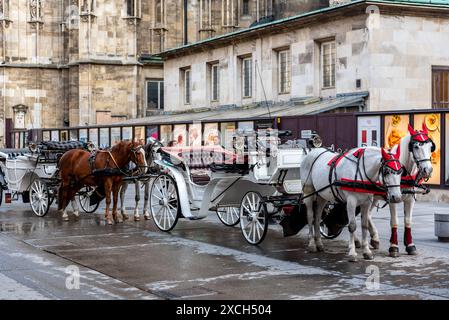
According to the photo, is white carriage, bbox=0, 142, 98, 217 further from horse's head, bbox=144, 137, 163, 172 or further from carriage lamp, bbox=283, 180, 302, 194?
carriage lamp, bbox=283, 180, 302, 194

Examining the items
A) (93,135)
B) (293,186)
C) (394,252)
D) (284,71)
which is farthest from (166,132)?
(394,252)

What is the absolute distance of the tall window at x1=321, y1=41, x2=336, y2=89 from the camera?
26.7 meters

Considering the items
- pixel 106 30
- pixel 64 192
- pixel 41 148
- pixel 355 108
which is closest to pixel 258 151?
pixel 64 192

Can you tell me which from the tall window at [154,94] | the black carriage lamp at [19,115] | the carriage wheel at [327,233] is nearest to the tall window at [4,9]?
the black carriage lamp at [19,115]

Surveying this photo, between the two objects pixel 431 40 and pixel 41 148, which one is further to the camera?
pixel 431 40

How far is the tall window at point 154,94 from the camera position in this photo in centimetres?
4838

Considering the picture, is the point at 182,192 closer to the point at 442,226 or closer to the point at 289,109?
the point at 442,226

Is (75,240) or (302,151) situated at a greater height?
(302,151)

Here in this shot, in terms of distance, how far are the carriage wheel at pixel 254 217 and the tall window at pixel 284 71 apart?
53.0 ft

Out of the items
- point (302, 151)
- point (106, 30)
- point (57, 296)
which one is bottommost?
point (57, 296)

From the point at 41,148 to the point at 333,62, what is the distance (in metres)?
11.3

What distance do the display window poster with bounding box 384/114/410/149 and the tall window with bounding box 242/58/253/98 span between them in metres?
Answer: 10.0

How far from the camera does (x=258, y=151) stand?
546 inches

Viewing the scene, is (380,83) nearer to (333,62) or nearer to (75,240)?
(333,62)
